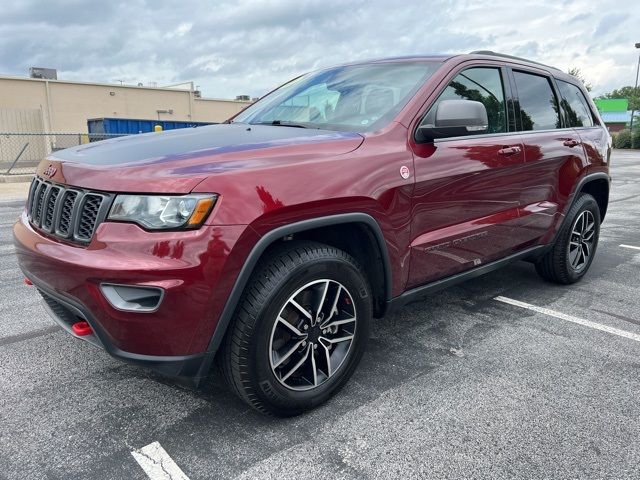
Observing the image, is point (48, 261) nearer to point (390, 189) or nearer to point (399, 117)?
point (390, 189)

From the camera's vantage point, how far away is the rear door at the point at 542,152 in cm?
389

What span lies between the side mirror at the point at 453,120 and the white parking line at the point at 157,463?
2.07 m

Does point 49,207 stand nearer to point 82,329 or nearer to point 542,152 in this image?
point 82,329

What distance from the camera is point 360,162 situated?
267 centimetres

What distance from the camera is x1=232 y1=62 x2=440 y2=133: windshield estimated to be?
10.2 ft

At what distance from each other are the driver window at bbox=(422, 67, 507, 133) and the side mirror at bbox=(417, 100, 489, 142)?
34cm

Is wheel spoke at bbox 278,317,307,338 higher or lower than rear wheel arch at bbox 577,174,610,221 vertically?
lower

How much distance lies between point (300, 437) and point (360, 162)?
1369 millimetres

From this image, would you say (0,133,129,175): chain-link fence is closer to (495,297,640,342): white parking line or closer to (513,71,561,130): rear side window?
Result: (513,71,561,130): rear side window

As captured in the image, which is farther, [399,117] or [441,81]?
[441,81]

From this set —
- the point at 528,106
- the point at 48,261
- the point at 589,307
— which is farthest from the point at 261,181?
the point at 589,307

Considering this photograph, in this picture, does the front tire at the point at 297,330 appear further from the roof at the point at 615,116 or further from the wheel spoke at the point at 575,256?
the roof at the point at 615,116

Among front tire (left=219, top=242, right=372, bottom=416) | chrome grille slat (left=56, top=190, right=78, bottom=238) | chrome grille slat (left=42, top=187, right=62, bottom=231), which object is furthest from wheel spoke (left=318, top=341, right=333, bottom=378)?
chrome grille slat (left=42, top=187, right=62, bottom=231)

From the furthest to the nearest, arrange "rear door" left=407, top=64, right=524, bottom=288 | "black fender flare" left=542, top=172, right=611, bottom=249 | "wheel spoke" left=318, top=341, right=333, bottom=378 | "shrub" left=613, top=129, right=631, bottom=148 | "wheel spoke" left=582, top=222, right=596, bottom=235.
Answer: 1. "shrub" left=613, top=129, right=631, bottom=148
2. "wheel spoke" left=582, top=222, right=596, bottom=235
3. "black fender flare" left=542, top=172, right=611, bottom=249
4. "rear door" left=407, top=64, right=524, bottom=288
5. "wheel spoke" left=318, top=341, right=333, bottom=378
